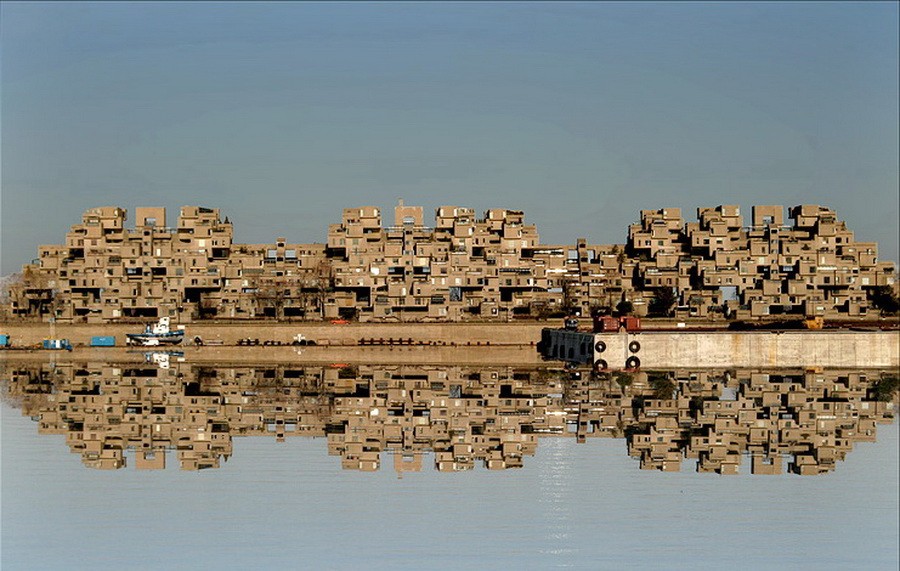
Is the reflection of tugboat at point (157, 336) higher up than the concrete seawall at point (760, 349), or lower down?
higher up

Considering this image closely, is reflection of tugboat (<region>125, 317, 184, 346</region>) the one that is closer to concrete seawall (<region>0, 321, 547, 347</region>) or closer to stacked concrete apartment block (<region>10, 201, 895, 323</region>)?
concrete seawall (<region>0, 321, 547, 347</region>)

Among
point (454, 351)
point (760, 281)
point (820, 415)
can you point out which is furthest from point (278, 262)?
point (820, 415)

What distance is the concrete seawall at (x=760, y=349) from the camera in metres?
77.6

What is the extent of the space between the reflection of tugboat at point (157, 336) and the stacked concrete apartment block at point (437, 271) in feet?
20.0

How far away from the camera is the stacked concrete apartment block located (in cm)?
10888

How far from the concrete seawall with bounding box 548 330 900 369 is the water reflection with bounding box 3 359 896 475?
14.5 feet

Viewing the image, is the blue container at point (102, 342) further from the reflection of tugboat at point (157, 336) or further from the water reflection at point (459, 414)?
the water reflection at point (459, 414)

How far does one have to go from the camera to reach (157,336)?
3907 inches

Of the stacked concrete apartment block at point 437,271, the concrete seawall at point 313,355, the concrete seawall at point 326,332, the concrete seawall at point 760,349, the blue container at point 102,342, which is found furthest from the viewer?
the stacked concrete apartment block at point 437,271

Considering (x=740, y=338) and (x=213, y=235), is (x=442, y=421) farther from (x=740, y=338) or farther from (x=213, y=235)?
(x=213, y=235)

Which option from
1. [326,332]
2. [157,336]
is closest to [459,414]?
[326,332]

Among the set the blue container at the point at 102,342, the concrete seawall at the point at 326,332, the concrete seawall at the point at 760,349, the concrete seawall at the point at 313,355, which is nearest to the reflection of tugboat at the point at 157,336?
the concrete seawall at the point at 326,332

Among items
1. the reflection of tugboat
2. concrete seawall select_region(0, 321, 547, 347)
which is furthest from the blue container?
the reflection of tugboat

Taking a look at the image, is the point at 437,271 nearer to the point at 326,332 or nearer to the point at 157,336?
the point at 326,332
